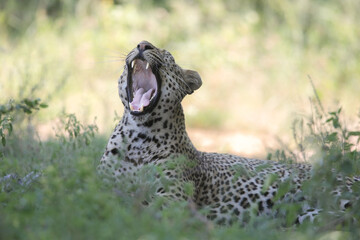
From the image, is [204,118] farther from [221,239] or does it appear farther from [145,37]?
[221,239]

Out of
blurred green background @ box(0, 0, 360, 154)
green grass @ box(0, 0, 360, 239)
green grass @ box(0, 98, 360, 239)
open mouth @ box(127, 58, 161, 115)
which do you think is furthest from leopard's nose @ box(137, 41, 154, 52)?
blurred green background @ box(0, 0, 360, 154)

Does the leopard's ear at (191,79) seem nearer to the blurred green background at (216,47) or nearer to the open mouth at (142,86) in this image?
the open mouth at (142,86)

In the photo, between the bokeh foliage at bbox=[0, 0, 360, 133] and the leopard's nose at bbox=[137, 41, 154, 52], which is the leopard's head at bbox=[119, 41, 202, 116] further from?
the bokeh foliage at bbox=[0, 0, 360, 133]

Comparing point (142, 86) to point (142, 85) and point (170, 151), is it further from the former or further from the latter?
point (170, 151)

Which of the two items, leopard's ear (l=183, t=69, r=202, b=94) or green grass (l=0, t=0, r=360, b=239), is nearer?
leopard's ear (l=183, t=69, r=202, b=94)

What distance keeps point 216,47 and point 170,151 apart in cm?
916

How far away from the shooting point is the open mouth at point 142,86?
549 centimetres

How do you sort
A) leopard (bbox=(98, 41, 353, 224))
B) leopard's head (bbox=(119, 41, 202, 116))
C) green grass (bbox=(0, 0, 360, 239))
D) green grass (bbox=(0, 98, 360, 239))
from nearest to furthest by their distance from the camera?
green grass (bbox=(0, 98, 360, 239)) < leopard (bbox=(98, 41, 353, 224)) < leopard's head (bbox=(119, 41, 202, 116)) < green grass (bbox=(0, 0, 360, 239))

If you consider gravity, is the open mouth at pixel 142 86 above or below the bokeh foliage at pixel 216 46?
below

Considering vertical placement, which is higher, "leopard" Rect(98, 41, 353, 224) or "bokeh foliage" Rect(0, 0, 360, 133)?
"bokeh foliage" Rect(0, 0, 360, 133)

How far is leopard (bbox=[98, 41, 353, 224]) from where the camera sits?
5418 mm

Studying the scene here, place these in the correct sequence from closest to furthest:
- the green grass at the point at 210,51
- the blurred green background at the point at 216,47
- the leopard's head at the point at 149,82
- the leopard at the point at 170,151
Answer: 1. the leopard at the point at 170,151
2. the leopard's head at the point at 149,82
3. the green grass at the point at 210,51
4. the blurred green background at the point at 216,47

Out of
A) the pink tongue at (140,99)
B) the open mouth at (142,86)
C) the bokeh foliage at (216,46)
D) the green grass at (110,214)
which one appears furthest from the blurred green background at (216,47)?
the green grass at (110,214)

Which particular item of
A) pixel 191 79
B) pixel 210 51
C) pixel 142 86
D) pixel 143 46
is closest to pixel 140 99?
pixel 142 86
